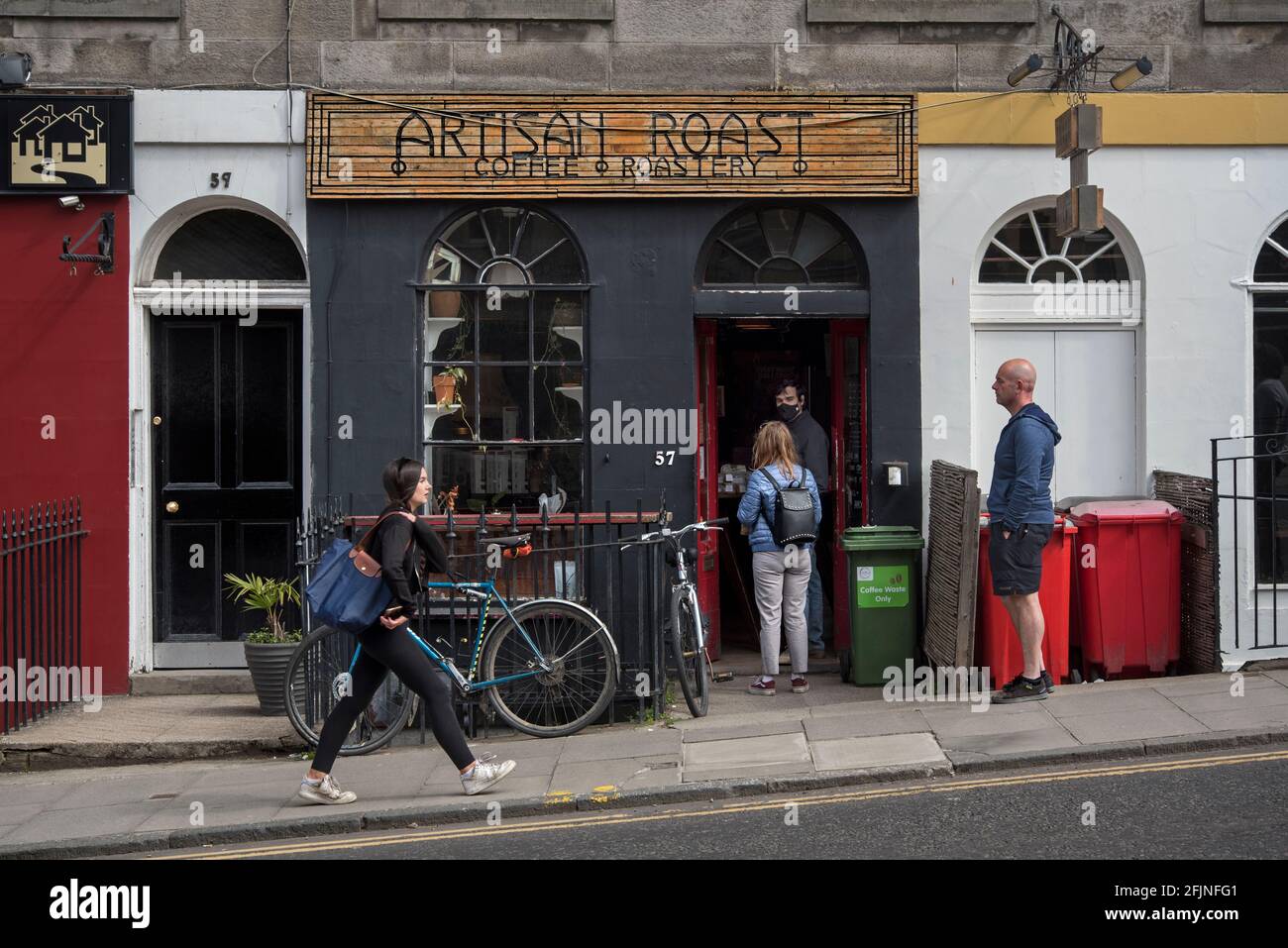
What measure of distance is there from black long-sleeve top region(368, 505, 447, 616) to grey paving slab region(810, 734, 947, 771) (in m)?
2.43

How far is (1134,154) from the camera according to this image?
36.2ft

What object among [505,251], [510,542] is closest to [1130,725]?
[510,542]

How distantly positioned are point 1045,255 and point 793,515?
10.6 feet

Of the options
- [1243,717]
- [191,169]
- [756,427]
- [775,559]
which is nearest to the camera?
[1243,717]

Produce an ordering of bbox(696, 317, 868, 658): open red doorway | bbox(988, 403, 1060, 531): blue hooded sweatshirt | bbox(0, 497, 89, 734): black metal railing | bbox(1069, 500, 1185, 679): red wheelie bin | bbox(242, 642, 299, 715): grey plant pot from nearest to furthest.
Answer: bbox(988, 403, 1060, 531): blue hooded sweatshirt
bbox(0, 497, 89, 734): black metal railing
bbox(242, 642, 299, 715): grey plant pot
bbox(1069, 500, 1185, 679): red wheelie bin
bbox(696, 317, 868, 658): open red doorway

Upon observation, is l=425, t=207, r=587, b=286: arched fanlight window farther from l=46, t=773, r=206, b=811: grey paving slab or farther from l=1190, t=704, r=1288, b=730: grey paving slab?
l=1190, t=704, r=1288, b=730: grey paving slab

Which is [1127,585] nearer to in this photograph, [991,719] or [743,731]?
[991,719]

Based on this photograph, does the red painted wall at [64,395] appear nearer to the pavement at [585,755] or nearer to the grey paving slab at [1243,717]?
the pavement at [585,755]

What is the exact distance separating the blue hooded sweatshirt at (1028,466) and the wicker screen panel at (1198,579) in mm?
1514

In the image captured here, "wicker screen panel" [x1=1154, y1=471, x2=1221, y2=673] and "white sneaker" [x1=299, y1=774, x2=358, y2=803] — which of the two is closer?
"white sneaker" [x1=299, y1=774, x2=358, y2=803]

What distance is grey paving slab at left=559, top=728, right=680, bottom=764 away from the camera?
835 centimetres

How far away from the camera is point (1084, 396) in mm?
11164
